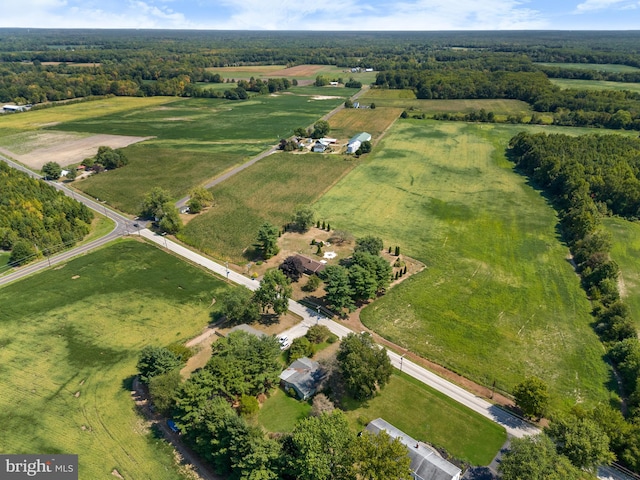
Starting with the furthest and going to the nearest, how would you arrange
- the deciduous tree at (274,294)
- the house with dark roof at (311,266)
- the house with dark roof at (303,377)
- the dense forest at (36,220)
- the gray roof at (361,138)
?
the gray roof at (361,138) → the dense forest at (36,220) → the house with dark roof at (311,266) → the deciduous tree at (274,294) → the house with dark roof at (303,377)

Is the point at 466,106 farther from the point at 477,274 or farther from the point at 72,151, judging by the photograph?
the point at 72,151

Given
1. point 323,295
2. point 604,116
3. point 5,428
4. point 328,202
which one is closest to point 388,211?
point 328,202

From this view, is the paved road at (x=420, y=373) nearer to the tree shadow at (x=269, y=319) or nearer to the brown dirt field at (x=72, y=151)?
the tree shadow at (x=269, y=319)

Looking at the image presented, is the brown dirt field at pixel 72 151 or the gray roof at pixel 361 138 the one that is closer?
the brown dirt field at pixel 72 151

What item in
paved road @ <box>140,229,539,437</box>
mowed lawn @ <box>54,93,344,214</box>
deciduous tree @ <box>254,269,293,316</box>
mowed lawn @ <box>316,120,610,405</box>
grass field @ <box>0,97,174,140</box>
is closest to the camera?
paved road @ <box>140,229,539,437</box>

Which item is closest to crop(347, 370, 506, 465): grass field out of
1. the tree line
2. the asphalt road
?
the tree line

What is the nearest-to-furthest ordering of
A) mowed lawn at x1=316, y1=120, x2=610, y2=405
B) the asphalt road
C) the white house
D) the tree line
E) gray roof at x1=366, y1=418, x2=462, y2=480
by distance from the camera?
1. the tree line
2. gray roof at x1=366, y1=418, x2=462, y2=480
3. mowed lawn at x1=316, y1=120, x2=610, y2=405
4. the asphalt road
5. the white house

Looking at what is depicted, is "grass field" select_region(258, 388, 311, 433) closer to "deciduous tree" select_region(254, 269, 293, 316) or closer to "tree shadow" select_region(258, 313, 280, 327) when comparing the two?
"tree shadow" select_region(258, 313, 280, 327)

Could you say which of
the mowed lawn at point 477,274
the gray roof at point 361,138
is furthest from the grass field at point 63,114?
the mowed lawn at point 477,274
